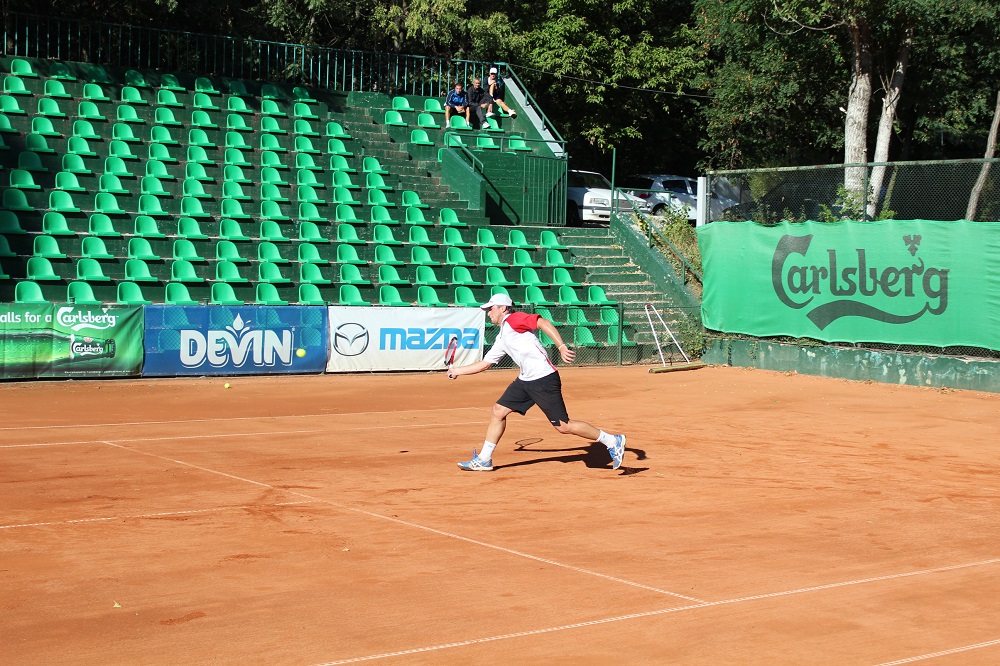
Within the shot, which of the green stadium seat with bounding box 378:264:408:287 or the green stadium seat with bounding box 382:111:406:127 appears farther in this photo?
the green stadium seat with bounding box 382:111:406:127

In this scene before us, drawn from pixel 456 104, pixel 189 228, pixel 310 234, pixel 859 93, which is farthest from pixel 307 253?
pixel 859 93

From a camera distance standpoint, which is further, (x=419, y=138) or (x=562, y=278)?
(x=419, y=138)

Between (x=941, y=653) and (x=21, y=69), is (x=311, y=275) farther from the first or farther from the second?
(x=941, y=653)

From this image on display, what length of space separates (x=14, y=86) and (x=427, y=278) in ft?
35.6

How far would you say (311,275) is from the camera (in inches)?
955

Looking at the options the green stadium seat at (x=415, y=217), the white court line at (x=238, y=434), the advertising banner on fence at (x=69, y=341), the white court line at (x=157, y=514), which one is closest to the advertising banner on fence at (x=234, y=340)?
the advertising banner on fence at (x=69, y=341)

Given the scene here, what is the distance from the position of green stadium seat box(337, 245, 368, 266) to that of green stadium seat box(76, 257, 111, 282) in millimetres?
5329

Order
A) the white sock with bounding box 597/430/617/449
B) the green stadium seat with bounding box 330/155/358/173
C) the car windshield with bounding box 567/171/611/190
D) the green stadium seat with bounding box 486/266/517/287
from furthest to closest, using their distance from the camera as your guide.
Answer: the car windshield with bounding box 567/171/611/190 < the green stadium seat with bounding box 330/155/358/173 < the green stadium seat with bounding box 486/266/517/287 < the white sock with bounding box 597/430/617/449

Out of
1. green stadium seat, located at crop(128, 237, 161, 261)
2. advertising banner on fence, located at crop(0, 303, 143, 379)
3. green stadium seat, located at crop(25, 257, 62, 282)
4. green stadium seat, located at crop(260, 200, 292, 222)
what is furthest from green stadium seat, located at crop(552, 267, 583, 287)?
green stadium seat, located at crop(25, 257, 62, 282)

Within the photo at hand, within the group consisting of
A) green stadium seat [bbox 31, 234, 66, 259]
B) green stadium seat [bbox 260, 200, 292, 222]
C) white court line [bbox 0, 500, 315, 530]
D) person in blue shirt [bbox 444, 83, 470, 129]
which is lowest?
white court line [bbox 0, 500, 315, 530]

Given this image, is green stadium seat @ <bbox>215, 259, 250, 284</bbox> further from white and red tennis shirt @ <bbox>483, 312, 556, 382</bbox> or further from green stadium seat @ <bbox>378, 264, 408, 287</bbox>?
white and red tennis shirt @ <bbox>483, 312, 556, 382</bbox>

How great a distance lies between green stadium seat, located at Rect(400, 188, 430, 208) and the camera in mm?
28062

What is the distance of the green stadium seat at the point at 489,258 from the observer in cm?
2712

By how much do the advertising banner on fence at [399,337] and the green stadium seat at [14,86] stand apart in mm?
10200
